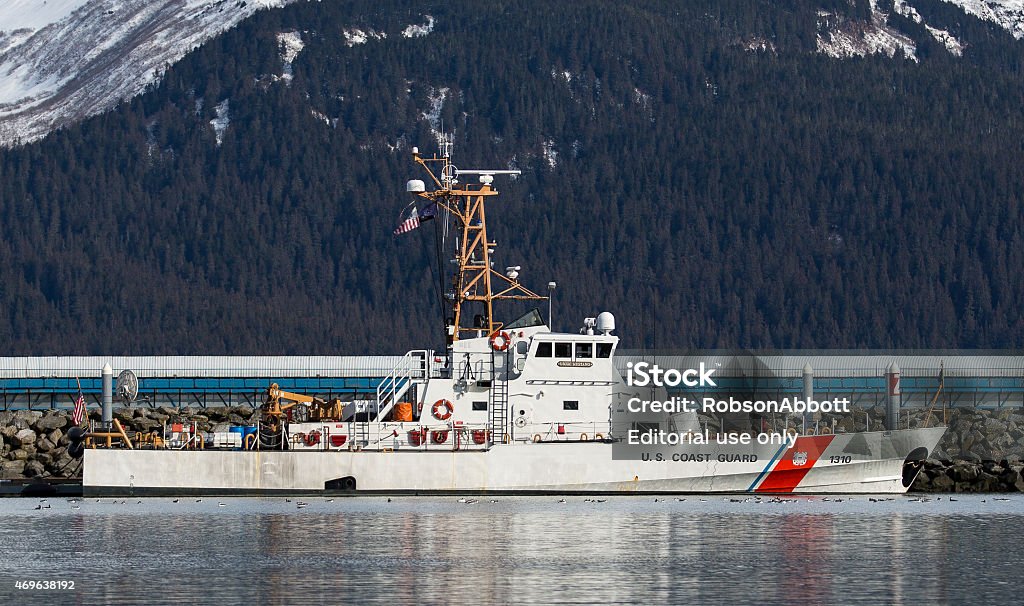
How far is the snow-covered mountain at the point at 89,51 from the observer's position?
15412cm

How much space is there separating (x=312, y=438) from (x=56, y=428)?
17.9 meters

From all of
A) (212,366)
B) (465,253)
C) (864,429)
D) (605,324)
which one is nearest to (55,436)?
(465,253)

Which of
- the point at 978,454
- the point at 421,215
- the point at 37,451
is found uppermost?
the point at 421,215

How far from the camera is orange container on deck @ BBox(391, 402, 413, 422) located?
55.6 metres

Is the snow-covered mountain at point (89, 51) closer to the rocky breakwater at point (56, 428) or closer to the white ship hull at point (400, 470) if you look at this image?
the rocky breakwater at point (56, 428)

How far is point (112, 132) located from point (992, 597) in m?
114

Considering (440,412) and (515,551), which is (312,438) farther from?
(515,551)

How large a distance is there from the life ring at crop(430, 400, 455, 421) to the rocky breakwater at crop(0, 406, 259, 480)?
13.9 m

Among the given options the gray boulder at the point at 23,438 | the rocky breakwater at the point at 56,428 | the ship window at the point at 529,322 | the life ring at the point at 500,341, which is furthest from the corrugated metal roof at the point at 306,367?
the life ring at the point at 500,341

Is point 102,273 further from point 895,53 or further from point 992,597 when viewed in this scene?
point 992,597

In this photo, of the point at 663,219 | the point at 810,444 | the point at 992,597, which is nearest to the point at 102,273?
the point at 663,219

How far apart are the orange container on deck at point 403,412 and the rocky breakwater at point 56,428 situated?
12.9m

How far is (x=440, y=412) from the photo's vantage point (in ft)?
182

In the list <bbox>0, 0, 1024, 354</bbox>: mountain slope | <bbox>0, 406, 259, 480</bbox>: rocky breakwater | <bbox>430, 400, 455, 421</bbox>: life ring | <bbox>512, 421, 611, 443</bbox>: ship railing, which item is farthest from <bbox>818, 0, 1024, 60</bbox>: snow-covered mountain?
<bbox>430, 400, 455, 421</bbox>: life ring
